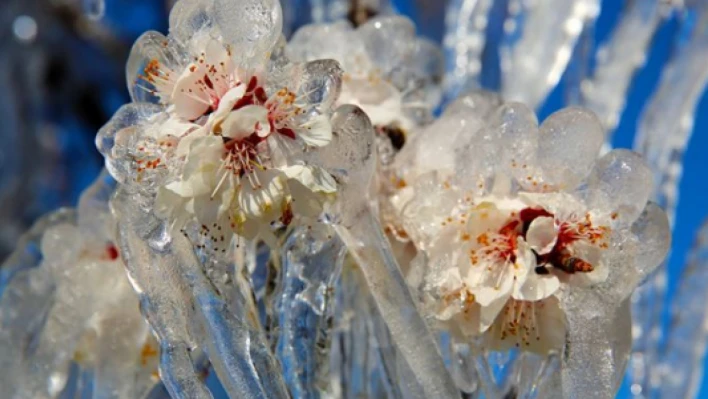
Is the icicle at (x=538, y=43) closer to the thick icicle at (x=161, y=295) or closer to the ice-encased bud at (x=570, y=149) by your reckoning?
the ice-encased bud at (x=570, y=149)

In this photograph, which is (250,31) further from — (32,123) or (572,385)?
(32,123)

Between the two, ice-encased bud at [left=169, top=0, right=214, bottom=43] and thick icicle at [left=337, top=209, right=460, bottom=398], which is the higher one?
ice-encased bud at [left=169, top=0, right=214, bottom=43]

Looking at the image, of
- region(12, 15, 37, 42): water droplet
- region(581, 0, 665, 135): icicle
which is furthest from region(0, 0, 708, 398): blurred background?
region(581, 0, 665, 135): icicle

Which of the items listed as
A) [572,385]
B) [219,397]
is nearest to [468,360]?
[572,385]

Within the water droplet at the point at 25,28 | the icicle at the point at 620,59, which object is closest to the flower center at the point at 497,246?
the icicle at the point at 620,59

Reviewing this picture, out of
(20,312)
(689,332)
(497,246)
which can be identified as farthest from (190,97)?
(689,332)

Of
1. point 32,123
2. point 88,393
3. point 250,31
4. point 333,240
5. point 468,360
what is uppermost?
point 250,31

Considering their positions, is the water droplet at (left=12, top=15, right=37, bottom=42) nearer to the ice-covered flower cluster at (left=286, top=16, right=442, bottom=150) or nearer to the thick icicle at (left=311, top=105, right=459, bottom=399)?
the ice-covered flower cluster at (left=286, top=16, right=442, bottom=150)
